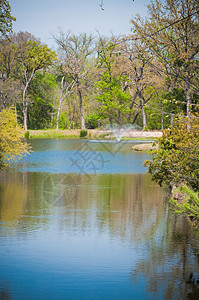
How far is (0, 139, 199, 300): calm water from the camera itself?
7.68 metres

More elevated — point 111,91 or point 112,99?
point 111,91

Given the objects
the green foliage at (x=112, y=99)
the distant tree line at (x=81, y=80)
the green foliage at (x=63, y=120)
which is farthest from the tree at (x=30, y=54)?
the green foliage at (x=63, y=120)

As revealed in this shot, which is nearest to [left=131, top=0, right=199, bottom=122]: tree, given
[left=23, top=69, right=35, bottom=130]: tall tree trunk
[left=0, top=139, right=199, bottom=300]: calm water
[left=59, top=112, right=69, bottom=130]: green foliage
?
[left=0, top=139, right=199, bottom=300]: calm water

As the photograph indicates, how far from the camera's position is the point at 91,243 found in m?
10.2

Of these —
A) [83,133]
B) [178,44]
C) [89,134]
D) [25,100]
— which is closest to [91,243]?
[178,44]

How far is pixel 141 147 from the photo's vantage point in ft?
124

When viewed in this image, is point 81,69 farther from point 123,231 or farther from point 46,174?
point 123,231

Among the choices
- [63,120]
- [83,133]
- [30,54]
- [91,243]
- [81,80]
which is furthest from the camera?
[63,120]

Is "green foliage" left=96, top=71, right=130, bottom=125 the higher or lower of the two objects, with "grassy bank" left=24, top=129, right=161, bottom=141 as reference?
higher

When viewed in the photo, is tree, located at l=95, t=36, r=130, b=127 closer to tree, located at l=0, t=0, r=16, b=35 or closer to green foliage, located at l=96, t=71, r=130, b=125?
green foliage, located at l=96, t=71, r=130, b=125

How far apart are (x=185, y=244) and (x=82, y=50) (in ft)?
178

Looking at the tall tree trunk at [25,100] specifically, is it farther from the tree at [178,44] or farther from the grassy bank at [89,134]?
the tree at [178,44]

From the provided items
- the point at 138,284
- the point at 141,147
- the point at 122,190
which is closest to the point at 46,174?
the point at 122,190

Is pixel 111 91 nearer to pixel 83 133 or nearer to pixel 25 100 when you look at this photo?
pixel 83 133
